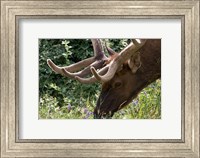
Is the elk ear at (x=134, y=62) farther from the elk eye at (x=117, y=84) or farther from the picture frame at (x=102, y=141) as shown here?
the picture frame at (x=102, y=141)

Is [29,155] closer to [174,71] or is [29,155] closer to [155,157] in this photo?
[155,157]

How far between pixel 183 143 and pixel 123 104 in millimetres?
379

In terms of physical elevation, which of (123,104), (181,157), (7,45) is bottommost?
(181,157)

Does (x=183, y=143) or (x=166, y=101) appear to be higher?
(x=166, y=101)

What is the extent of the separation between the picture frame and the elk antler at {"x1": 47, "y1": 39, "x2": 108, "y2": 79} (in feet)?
0.58

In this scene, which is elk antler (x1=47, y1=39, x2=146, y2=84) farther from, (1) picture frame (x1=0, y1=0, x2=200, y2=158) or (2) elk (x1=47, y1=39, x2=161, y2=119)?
(1) picture frame (x1=0, y1=0, x2=200, y2=158)

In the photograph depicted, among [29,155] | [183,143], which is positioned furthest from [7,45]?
[183,143]

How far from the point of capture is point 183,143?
3377mm

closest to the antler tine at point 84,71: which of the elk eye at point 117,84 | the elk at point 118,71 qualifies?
the elk at point 118,71

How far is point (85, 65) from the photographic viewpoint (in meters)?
3.44

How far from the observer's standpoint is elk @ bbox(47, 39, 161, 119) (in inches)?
135

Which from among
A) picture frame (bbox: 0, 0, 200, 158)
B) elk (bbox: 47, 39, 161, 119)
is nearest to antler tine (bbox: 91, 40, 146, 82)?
elk (bbox: 47, 39, 161, 119)

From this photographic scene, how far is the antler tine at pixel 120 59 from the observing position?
3430 millimetres

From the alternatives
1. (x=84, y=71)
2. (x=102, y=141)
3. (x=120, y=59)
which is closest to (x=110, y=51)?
(x=120, y=59)
